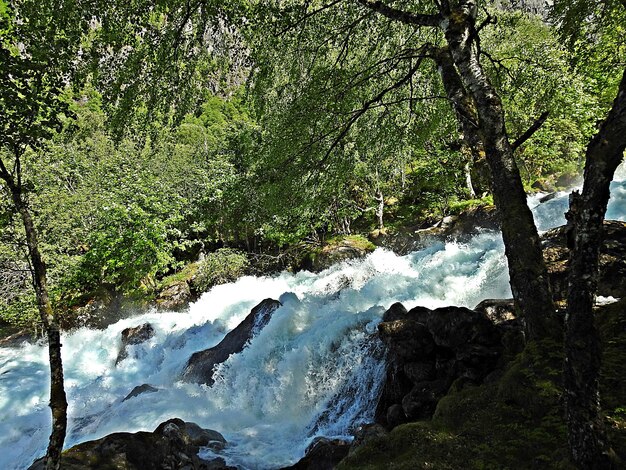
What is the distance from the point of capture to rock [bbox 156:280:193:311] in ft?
69.9

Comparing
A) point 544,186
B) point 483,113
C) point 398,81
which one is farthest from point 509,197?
point 544,186

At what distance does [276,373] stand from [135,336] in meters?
9.62

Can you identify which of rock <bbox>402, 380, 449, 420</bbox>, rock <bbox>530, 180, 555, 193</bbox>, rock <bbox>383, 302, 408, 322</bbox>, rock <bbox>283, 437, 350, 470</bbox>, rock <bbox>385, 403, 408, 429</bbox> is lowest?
rock <bbox>283, 437, 350, 470</bbox>

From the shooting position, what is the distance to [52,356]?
205 inches

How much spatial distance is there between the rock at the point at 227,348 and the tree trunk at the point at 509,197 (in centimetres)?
904

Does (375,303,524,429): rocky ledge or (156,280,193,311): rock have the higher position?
(156,280,193,311): rock

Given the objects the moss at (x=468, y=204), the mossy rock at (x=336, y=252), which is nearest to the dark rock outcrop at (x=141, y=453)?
the mossy rock at (x=336, y=252)

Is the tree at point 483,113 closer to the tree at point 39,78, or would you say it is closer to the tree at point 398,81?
the tree at point 398,81

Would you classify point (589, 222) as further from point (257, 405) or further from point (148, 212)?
point (148, 212)

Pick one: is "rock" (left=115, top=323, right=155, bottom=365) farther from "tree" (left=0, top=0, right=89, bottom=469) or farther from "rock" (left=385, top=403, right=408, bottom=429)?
"rock" (left=385, top=403, right=408, bottom=429)

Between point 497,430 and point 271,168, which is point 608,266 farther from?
point 271,168

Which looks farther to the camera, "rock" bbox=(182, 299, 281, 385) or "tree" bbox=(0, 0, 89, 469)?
"rock" bbox=(182, 299, 281, 385)

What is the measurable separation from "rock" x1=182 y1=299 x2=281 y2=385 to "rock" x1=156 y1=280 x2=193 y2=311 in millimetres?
9172

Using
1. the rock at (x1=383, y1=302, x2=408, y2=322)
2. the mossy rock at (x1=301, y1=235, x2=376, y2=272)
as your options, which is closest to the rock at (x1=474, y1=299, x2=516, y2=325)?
the rock at (x1=383, y1=302, x2=408, y2=322)
